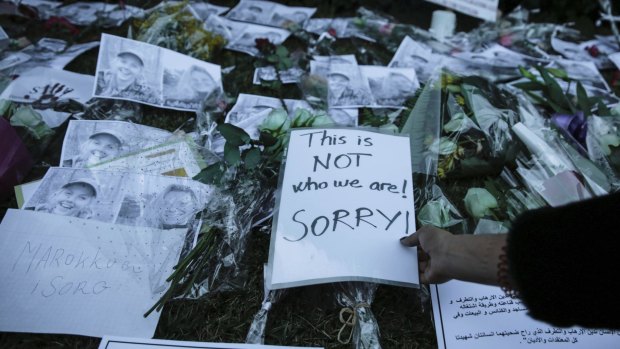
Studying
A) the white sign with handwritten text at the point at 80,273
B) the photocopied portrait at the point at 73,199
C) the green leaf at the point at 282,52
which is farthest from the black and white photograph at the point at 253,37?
the white sign with handwritten text at the point at 80,273

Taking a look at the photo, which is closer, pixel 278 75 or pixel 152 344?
pixel 152 344

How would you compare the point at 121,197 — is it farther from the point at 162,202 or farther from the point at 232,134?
the point at 232,134

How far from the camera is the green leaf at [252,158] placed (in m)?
1.02

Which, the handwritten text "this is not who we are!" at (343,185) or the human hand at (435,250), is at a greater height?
the handwritten text "this is not who we are!" at (343,185)

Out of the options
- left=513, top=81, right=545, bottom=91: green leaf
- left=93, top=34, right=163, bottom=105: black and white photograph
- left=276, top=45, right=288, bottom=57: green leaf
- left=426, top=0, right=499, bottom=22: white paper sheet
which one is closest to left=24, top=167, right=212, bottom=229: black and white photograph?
left=93, top=34, right=163, bottom=105: black and white photograph

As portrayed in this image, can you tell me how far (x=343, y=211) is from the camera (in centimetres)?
99

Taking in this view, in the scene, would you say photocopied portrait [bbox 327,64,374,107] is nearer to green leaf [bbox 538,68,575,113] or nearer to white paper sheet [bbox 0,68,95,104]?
green leaf [bbox 538,68,575,113]

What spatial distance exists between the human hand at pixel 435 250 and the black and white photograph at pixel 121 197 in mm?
552

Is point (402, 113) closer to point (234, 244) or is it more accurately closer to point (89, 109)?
point (234, 244)

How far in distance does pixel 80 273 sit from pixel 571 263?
0.96 m

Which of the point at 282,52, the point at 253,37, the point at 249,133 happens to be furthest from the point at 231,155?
the point at 253,37

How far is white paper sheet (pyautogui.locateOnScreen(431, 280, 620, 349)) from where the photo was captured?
91 cm

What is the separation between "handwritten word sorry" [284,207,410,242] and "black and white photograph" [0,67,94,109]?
36.9 inches

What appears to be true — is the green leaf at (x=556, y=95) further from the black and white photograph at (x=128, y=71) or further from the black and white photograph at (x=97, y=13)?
the black and white photograph at (x=97, y=13)
